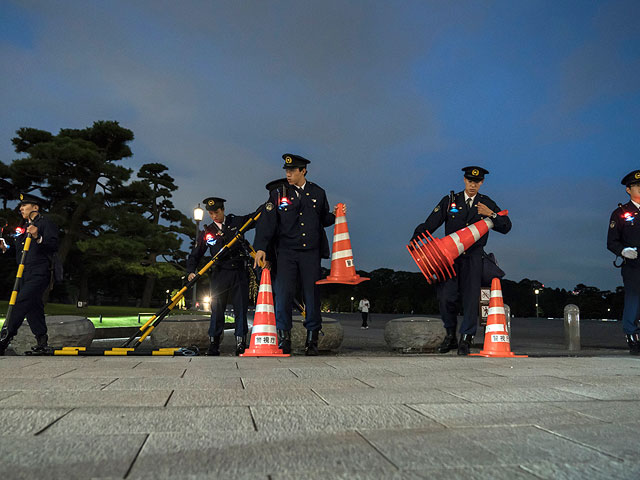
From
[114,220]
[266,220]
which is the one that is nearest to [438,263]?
[266,220]

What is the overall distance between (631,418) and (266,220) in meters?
4.13

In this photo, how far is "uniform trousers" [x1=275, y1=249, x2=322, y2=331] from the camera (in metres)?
5.67

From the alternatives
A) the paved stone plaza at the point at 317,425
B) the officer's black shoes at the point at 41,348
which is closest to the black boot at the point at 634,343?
the paved stone plaza at the point at 317,425

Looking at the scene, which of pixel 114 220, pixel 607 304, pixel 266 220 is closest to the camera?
pixel 266 220

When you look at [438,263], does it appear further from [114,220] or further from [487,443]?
[114,220]

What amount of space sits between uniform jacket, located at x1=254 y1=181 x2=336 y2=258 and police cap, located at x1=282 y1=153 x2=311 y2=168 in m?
0.27

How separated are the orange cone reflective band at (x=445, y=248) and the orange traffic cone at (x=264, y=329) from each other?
177cm

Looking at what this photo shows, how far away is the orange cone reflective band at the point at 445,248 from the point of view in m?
5.83

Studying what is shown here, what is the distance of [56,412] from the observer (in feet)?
7.21

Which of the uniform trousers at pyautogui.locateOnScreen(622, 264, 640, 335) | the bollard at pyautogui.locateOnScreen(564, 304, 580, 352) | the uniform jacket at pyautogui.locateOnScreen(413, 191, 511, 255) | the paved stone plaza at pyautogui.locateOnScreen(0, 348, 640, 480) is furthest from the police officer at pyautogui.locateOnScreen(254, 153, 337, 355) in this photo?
the bollard at pyautogui.locateOnScreen(564, 304, 580, 352)

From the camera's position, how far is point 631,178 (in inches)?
279

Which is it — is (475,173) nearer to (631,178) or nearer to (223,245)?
(631,178)

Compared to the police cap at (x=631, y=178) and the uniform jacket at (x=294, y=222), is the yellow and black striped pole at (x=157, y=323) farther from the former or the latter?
the police cap at (x=631, y=178)

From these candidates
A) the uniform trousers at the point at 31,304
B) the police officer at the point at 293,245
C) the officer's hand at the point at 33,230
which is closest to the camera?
the police officer at the point at 293,245
